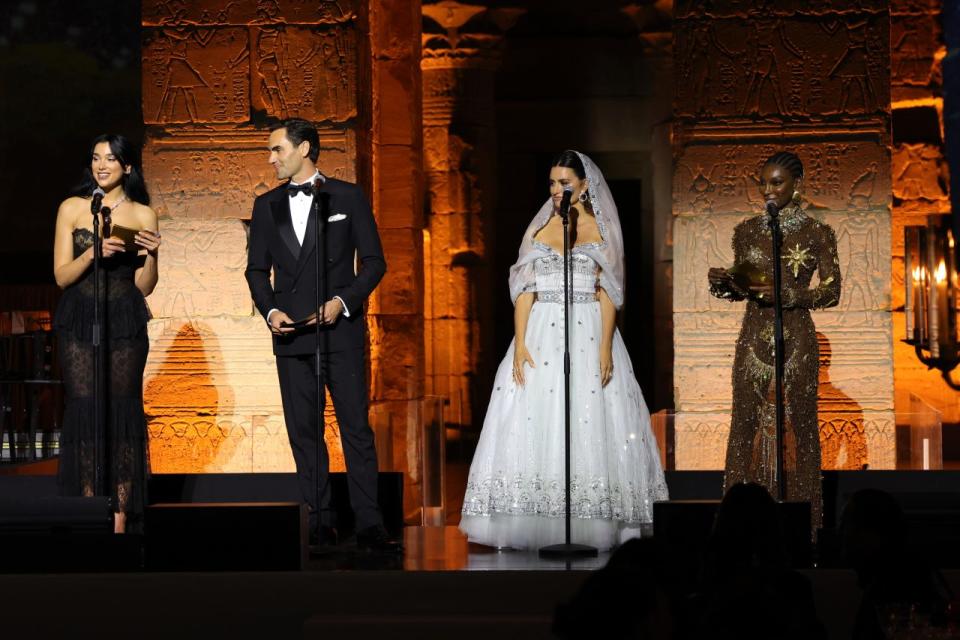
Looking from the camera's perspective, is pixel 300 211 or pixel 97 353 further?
pixel 300 211

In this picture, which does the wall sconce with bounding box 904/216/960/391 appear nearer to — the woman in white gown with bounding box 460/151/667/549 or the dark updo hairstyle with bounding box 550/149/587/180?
the woman in white gown with bounding box 460/151/667/549

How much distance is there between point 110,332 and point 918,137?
970 centimetres

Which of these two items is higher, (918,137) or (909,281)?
(918,137)

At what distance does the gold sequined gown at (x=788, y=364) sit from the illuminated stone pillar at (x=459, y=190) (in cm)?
938

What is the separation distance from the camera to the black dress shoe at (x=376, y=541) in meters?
6.86

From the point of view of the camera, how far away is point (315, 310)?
691cm

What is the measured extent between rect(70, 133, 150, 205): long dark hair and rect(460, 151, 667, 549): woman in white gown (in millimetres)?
1724

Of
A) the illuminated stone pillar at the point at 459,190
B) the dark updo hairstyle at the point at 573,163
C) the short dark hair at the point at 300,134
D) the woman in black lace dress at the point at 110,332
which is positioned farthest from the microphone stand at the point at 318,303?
the illuminated stone pillar at the point at 459,190

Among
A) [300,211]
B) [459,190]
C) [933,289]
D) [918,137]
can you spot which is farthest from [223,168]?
[918,137]

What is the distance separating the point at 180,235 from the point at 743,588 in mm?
6624

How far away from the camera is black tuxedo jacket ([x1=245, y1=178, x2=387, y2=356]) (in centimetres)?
690

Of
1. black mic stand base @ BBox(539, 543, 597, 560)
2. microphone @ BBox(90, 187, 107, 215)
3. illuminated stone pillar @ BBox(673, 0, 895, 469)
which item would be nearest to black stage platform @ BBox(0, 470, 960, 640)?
black mic stand base @ BBox(539, 543, 597, 560)

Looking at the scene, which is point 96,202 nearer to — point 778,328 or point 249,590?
point 249,590

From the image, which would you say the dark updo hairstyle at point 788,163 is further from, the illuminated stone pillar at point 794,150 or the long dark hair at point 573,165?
the illuminated stone pillar at point 794,150
